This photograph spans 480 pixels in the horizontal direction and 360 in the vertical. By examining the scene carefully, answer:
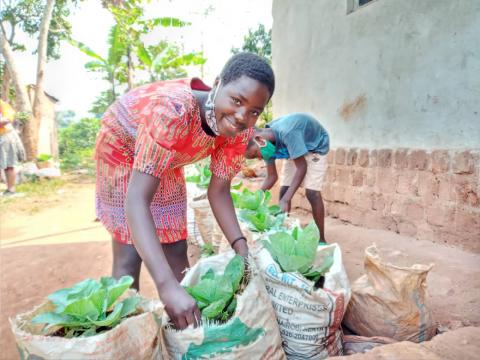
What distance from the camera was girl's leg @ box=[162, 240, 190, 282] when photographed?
5.81 ft

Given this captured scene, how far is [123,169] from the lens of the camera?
1483 mm

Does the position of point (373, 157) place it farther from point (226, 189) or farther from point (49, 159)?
point (49, 159)

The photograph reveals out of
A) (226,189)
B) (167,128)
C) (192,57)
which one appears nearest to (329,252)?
(226,189)

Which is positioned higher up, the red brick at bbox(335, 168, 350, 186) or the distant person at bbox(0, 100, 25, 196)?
the distant person at bbox(0, 100, 25, 196)

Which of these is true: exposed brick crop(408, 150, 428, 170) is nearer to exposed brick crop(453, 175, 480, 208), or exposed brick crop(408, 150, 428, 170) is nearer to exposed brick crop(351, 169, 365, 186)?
exposed brick crop(453, 175, 480, 208)

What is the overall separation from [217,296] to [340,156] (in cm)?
313

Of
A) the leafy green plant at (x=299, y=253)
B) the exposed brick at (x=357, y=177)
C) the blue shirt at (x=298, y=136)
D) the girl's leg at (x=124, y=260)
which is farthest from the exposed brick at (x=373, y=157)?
the girl's leg at (x=124, y=260)

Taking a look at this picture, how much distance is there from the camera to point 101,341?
0.90 meters

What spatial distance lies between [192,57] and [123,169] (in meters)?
8.41

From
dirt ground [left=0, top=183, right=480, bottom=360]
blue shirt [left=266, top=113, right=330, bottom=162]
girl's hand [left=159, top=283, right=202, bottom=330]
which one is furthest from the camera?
blue shirt [left=266, top=113, right=330, bottom=162]

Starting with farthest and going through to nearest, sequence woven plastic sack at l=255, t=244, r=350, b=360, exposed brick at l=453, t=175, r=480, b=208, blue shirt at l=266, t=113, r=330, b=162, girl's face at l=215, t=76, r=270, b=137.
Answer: blue shirt at l=266, t=113, r=330, b=162
exposed brick at l=453, t=175, r=480, b=208
woven plastic sack at l=255, t=244, r=350, b=360
girl's face at l=215, t=76, r=270, b=137

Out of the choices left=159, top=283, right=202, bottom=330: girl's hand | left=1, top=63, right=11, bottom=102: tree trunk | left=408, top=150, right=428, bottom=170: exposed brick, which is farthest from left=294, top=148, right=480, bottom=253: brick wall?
left=1, top=63, right=11, bottom=102: tree trunk

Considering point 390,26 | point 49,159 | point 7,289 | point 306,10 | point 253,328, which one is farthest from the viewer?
point 49,159

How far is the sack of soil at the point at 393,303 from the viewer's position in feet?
4.79
